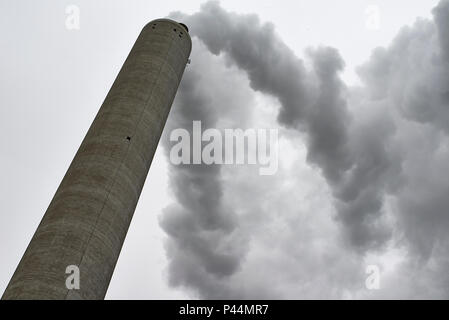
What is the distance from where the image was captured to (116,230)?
23328 millimetres

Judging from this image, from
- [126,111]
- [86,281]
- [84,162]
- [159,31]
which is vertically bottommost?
[86,281]

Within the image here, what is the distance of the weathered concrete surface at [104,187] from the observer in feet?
66.4

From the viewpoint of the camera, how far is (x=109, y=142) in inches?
1031

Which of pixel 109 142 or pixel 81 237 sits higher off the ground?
pixel 109 142

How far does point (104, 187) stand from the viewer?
23844 millimetres

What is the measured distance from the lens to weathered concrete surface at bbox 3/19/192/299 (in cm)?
2025
